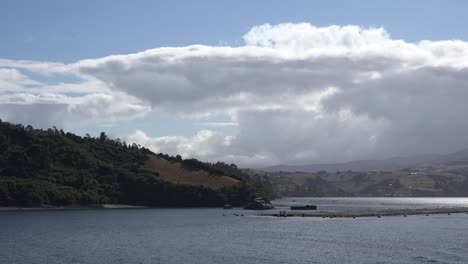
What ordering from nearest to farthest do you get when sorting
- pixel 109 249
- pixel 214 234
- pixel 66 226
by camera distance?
1. pixel 109 249
2. pixel 214 234
3. pixel 66 226

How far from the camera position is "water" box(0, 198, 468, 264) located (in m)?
95.1

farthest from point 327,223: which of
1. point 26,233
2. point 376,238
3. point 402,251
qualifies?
point 26,233

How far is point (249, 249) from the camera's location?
10706cm

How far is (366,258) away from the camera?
9569 centimetres

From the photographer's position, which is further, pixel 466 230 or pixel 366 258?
pixel 466 230

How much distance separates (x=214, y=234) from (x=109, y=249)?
1343 inches

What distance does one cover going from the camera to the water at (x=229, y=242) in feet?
312

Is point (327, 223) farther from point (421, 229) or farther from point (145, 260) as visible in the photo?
point (145, 260)

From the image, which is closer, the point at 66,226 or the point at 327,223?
the point at 66,226

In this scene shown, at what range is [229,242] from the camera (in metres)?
118

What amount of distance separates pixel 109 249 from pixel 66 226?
52.0 m

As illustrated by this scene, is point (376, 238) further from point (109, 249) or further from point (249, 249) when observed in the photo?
point (109, 249)

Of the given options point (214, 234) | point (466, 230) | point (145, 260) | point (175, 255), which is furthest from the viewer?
point (466, 230)

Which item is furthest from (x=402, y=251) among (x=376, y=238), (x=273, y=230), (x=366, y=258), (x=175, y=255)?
(x=273, y=230)
